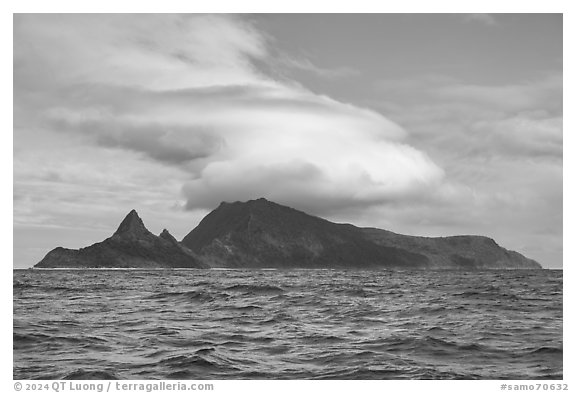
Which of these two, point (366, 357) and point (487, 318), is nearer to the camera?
point (366, 357)

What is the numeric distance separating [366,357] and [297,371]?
2.56 meters

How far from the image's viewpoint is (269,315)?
28.0 meters
